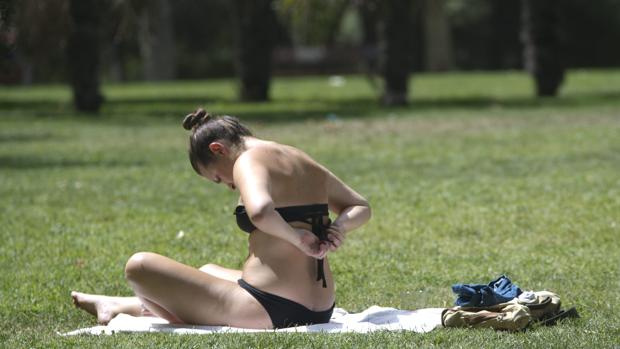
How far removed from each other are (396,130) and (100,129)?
480cm

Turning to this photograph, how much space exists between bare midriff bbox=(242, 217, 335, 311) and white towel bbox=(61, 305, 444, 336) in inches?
6.5

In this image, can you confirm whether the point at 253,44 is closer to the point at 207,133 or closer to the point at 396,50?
the point at 396,50

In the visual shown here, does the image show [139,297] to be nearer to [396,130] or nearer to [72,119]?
[396,130]

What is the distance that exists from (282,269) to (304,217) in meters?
0.26

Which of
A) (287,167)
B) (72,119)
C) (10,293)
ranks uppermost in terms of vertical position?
(287,167)

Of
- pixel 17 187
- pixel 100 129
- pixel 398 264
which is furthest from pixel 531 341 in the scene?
pixel 100 129

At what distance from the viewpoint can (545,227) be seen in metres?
8.91

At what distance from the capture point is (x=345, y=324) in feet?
19.0

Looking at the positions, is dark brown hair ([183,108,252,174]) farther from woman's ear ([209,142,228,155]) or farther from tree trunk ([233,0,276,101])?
A: tree trunk ([233,0,276,101])

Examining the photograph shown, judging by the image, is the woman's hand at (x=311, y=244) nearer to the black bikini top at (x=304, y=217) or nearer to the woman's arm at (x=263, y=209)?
the woman's arm at (x=263, y=209)

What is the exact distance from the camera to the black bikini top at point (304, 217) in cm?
558

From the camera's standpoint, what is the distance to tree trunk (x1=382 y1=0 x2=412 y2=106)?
21703mm

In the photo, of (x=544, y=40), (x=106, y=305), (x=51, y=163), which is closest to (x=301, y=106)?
(x=544, y=40)

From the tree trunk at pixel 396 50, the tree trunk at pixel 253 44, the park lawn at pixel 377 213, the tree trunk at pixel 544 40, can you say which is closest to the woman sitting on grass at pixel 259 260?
the park lawn at pixel 377 213
